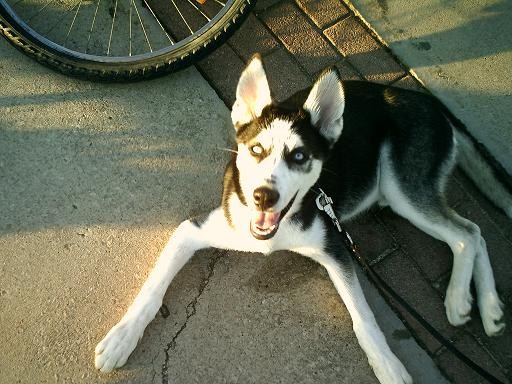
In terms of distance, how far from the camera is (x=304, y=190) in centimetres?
270

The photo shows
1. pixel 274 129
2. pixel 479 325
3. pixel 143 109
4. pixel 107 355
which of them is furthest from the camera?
pixel 143 109

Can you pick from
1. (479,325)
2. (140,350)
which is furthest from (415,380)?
(140,350)

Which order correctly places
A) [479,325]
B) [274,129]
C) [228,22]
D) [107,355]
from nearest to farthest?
[274,129], [107,355], [479,325], [228,22]

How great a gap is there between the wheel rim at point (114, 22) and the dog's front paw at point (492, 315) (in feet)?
9.02

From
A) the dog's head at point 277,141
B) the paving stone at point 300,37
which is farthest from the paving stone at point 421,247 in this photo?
the paving stone at point 300,37

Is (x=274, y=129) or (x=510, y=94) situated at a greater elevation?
(x=274, y=129)

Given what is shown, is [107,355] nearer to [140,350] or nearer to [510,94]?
[140,350]

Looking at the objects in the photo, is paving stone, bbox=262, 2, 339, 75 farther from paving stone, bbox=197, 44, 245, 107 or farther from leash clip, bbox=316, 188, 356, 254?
leash clip, bbox=316, 188, 356, 254

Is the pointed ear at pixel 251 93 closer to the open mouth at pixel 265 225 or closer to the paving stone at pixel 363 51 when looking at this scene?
the open mouth at pixel 265 225

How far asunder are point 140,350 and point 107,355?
21 cm

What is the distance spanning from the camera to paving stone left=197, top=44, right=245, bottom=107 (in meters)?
3.85

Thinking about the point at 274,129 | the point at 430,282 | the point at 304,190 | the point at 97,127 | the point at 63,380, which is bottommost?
the point at 63,380

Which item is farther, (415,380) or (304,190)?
(415,380)

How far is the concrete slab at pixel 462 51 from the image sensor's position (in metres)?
3.80
